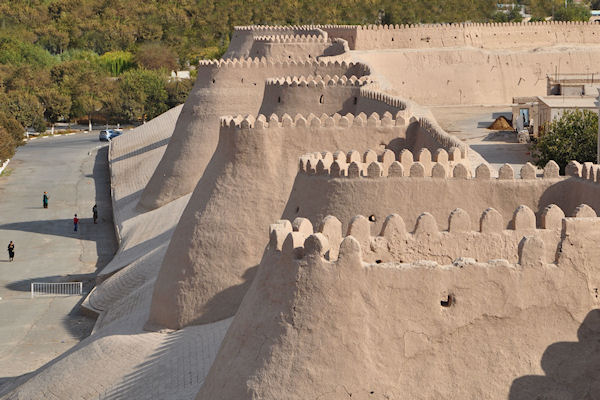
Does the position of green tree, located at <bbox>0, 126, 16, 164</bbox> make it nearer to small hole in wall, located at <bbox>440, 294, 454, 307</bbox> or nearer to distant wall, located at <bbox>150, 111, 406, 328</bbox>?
distant wall, located at <bbox>150, 111, 406, 328</bbox>

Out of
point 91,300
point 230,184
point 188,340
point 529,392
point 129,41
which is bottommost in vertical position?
point 129,41

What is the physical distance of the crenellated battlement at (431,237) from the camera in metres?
9.20

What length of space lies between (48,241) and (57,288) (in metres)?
6.22

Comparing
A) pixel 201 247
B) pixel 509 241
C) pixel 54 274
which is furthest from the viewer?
pixel 54 274

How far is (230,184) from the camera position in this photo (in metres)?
17.5

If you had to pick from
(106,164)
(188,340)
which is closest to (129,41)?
(106,164)

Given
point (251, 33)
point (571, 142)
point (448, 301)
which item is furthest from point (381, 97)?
point (251, 33)

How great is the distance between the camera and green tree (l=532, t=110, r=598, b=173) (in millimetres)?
24234

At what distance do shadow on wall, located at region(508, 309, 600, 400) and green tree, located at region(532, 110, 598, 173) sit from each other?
1577 centimetres

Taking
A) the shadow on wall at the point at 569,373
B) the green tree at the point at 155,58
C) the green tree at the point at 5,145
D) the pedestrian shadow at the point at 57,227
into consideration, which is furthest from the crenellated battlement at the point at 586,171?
the green tree at the point at 155,58

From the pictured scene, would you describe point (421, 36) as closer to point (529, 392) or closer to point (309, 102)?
point (309, 102)

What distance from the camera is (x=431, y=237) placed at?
9.45 m

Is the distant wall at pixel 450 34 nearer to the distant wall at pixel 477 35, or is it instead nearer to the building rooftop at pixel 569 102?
the distant wall at pixel 477 35

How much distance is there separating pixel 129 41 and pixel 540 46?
43.6 metres
